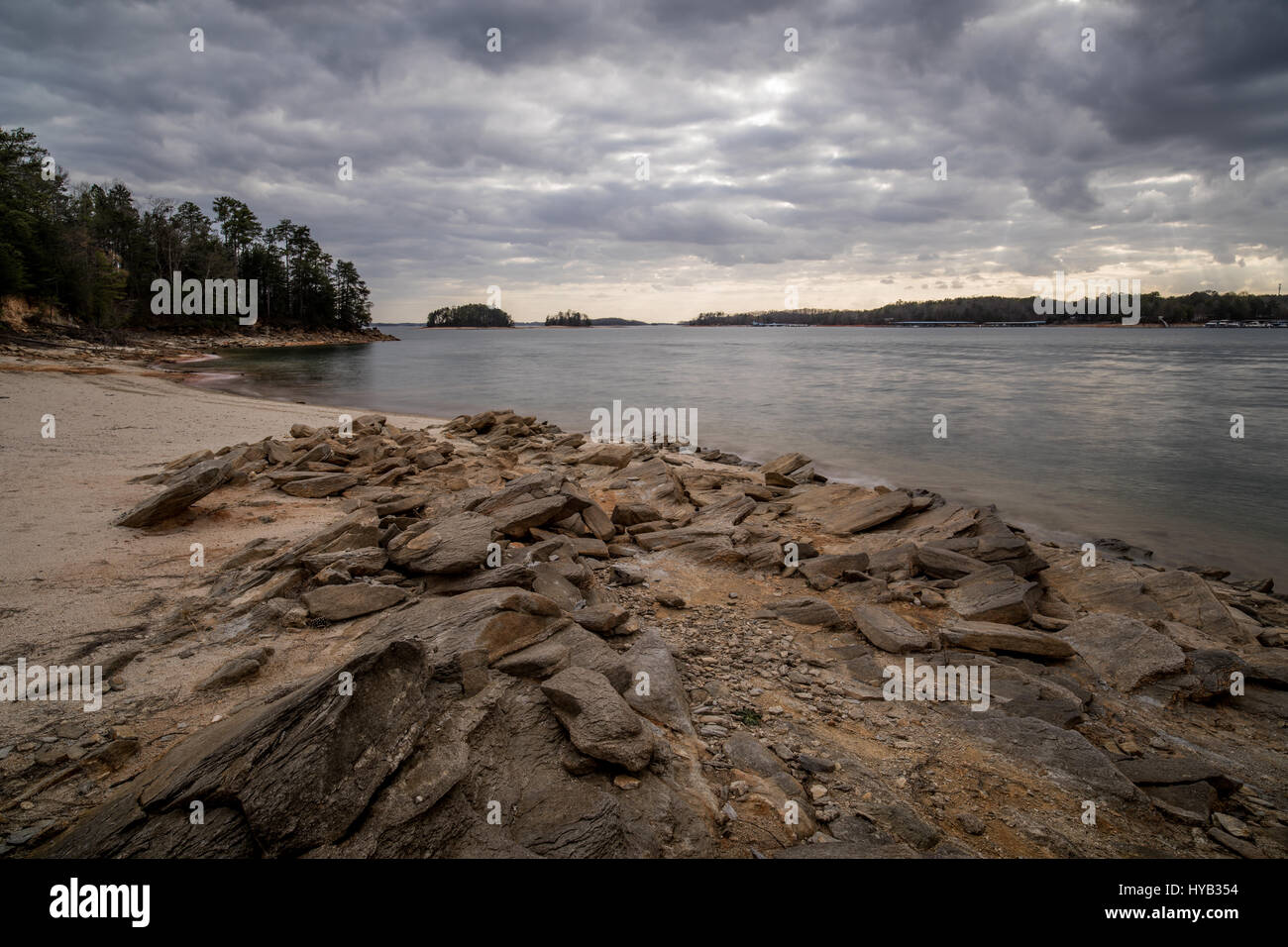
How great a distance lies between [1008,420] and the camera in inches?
1139

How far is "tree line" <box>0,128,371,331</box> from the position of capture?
172ft

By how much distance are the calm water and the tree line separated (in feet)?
47.4

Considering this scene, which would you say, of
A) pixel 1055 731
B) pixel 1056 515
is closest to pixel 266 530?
pixel 1055 731

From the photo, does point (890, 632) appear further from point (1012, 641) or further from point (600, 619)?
point (600, 619)

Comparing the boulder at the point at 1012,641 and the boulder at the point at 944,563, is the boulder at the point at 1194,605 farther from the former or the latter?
the boulder at the point at 1012,641

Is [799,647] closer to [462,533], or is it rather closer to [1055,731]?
[1055,731]

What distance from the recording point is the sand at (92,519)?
6289 mm

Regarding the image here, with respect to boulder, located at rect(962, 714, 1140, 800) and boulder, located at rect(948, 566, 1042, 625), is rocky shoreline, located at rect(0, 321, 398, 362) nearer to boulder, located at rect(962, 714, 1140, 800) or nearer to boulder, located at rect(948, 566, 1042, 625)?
boulder, located at rect(948, 566, 1042, 625)

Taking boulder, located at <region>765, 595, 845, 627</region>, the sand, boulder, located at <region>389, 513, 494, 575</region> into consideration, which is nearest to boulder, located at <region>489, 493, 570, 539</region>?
boulder, located at <region>389, 513, 494, 575</region>

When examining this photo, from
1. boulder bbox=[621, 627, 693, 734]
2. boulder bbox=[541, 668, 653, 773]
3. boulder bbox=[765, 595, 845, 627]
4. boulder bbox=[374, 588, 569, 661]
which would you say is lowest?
boulder bbox=[765, 595, 845, 627]

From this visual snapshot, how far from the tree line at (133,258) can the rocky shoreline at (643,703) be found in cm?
6103

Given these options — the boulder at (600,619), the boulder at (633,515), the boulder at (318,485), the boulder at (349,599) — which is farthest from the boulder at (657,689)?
the boulder at (318,485)

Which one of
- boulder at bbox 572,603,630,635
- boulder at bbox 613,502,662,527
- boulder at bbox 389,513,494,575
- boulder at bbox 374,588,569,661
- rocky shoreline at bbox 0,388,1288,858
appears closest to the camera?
rocky shoreline at bbox 0,388,1288,858

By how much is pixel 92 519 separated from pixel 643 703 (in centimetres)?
959
